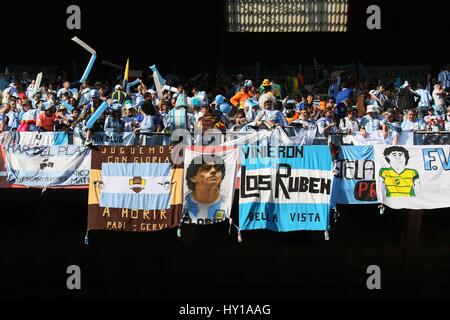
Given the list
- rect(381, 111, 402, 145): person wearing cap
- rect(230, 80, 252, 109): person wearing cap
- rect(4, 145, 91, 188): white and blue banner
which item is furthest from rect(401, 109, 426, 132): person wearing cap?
rect(4, 145, 91, 188): white and blue banner

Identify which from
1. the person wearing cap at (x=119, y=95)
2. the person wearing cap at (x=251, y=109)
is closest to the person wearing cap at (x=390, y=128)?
the person wearing cap at (x=251, y=109)

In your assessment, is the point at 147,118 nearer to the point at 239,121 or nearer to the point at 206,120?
the point at 206,120

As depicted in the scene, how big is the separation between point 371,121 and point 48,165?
7.15 m

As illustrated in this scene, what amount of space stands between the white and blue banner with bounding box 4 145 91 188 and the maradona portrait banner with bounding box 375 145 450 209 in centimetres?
632

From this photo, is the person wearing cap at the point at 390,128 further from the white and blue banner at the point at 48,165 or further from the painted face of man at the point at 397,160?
the white and blue banner at the point at 48,165

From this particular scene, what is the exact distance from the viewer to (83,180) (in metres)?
23.3

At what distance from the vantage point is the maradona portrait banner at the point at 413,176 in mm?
22672

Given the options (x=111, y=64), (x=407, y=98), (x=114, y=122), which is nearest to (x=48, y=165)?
(x=114, y=122)

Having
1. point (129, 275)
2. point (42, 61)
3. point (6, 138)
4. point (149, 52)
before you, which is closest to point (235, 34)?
point (149, 52)

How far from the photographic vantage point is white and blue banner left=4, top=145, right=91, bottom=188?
75.7 ft

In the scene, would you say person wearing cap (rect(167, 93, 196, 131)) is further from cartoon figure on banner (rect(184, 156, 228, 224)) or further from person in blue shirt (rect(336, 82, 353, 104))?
person in blue shirt (rect(336, 82, 353, 104))

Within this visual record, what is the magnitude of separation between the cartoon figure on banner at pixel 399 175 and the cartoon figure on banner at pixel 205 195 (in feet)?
11.4
